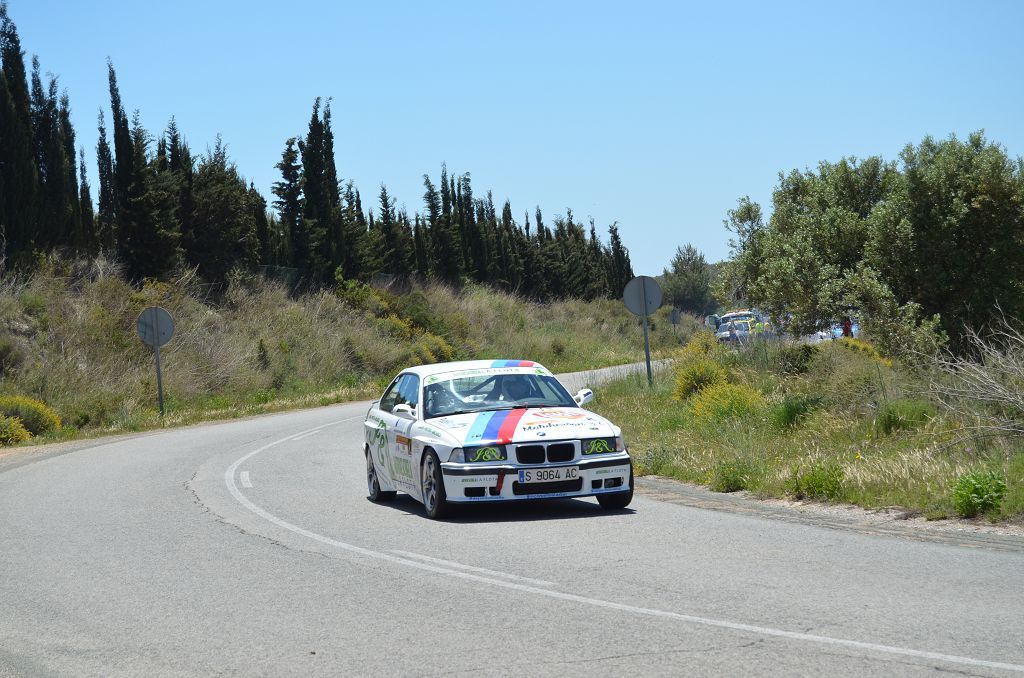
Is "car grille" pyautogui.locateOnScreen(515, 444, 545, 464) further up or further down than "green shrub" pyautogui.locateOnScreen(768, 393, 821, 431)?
further up

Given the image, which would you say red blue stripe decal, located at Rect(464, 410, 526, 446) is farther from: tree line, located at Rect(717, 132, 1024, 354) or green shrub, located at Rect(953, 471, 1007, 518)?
tree line, located at Rect(717, 132, 1024, 354)

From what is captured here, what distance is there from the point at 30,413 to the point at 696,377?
16.3m

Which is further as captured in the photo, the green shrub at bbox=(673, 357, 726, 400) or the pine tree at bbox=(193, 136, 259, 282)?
the pine tree at bbox=(193, 136, 259, 282)

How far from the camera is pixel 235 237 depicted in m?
48.8

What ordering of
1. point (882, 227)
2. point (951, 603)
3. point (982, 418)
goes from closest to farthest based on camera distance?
point (951, 603)
point (982, 418)
point (882, 227)

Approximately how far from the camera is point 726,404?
18688 millimetres

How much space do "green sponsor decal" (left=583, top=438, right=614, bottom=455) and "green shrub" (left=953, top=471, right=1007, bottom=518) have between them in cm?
328

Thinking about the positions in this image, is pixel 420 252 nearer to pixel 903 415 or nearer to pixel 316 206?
pixel 316 206

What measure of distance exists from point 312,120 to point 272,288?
37.6ft

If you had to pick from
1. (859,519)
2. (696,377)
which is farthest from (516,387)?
(696,377)

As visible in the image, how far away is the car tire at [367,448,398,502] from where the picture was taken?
13.3 m

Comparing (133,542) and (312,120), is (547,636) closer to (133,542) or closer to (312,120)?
(133,542)

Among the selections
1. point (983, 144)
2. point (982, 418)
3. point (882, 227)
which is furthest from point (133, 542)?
point (983, 144)

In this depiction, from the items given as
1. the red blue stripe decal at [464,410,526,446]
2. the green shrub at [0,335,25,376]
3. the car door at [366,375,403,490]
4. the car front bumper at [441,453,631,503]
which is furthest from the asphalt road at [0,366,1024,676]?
the green shrub at [0,335,25,376]
